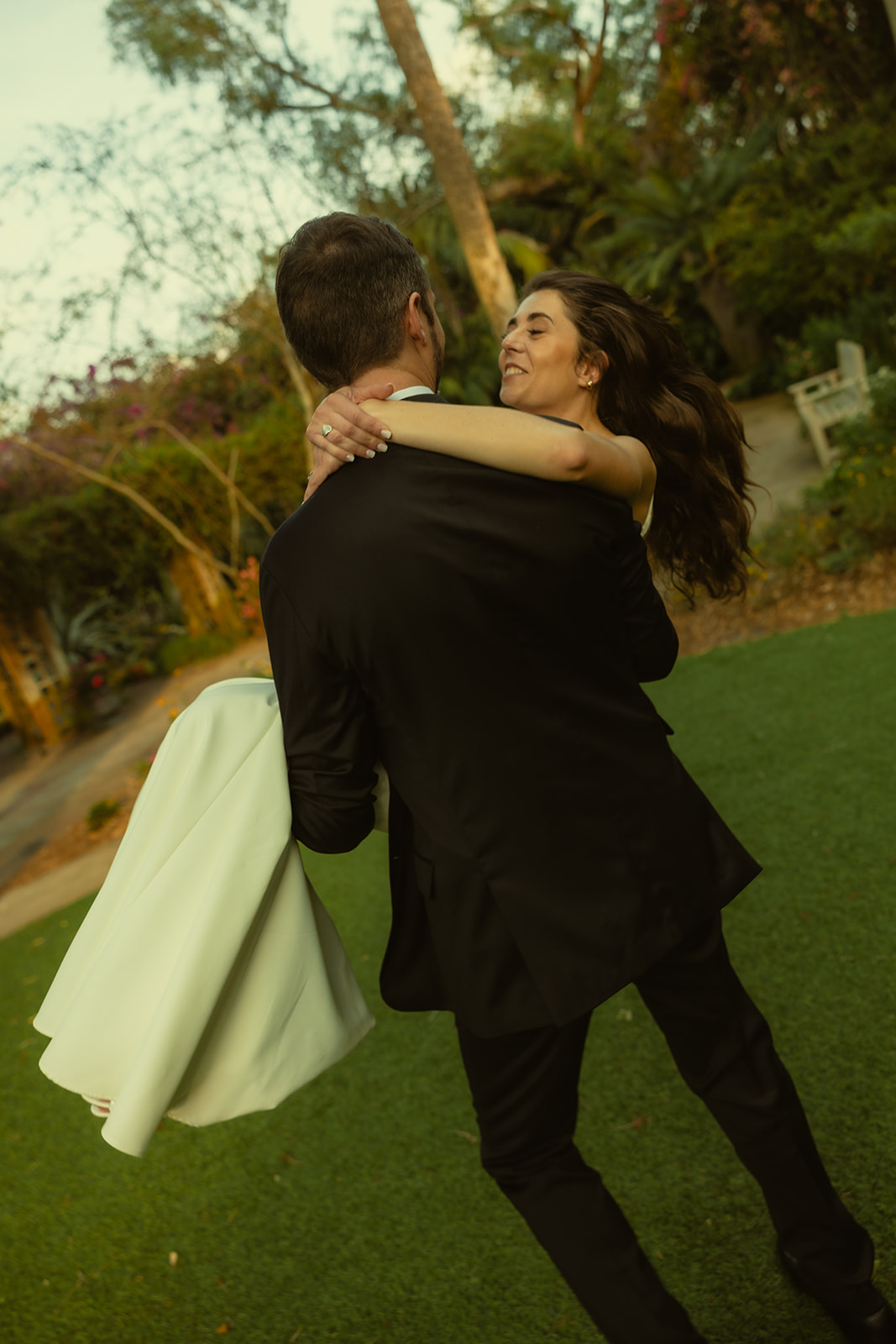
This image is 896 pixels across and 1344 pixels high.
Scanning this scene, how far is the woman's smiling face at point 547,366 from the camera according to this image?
1833mm

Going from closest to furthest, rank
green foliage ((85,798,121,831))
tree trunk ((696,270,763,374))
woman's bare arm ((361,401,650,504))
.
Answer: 1. woman's bare arm ((361,401,650,504))
2. green foliage ((85,798,121,831))
3. tree trunk ((696,270,763,374))

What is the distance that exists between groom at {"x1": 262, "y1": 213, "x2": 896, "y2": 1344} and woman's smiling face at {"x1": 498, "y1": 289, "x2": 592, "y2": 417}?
0.39m

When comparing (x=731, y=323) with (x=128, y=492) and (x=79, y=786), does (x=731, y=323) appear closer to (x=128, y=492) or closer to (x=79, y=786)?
(x=128, y=492)

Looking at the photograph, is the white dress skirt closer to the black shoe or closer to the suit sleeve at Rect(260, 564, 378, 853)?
the suit sleeve at Rect(260, 564, 378, 853)

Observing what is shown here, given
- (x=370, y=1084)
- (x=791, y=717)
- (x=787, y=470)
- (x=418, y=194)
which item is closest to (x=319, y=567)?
(x=370, y=1084)

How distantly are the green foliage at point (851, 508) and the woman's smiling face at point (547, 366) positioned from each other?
480 centimetres

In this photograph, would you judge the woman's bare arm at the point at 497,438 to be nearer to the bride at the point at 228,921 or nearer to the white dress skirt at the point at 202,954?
the bride at the point at 228,921

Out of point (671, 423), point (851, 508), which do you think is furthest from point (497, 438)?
point (851, 508)

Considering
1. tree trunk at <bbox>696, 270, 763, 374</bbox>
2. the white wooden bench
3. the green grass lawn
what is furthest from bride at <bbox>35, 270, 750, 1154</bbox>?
tree trunk at <bbox>696, 270, 763, 374</bbox>

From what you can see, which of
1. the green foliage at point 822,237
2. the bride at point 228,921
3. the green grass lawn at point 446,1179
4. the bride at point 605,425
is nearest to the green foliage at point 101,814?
the green grass lawn at point 446,1179

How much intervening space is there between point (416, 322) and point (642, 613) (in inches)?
23.0

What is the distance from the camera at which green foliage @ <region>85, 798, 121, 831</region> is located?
677 cm

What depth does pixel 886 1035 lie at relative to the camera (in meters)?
2.43

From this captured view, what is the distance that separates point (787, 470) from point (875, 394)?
9.62 ft
